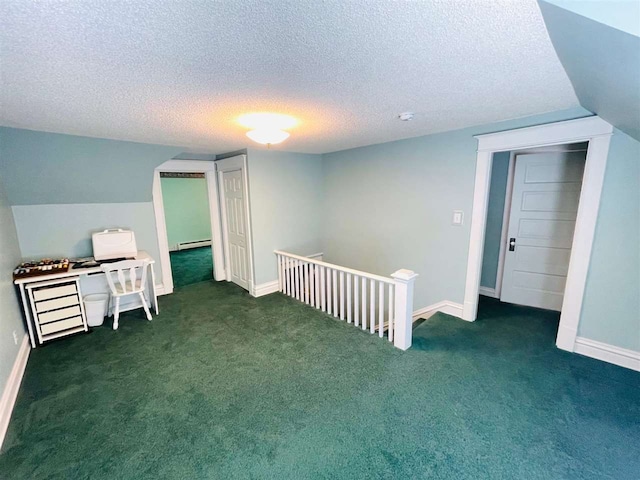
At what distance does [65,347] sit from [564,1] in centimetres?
433

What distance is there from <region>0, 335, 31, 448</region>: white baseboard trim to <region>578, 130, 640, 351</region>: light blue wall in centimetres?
461

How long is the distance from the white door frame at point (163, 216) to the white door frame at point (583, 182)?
152 inches

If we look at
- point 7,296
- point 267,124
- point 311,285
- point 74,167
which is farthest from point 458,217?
point 7,296

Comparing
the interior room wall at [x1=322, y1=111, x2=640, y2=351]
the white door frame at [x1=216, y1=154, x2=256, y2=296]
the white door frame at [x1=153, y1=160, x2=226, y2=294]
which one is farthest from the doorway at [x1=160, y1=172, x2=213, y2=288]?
the interior room wall at [x1=322, y1=111, x2=640, y2=351]

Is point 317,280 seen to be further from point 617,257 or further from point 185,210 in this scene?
point 185,210

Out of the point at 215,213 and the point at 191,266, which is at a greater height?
the point at 215,213

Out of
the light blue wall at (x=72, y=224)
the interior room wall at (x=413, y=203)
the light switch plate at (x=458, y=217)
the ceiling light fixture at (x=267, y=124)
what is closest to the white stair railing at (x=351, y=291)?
the interior room wall at (x=413, y=203)

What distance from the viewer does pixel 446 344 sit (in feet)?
9.02

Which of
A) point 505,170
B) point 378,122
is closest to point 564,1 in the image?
point 378,122

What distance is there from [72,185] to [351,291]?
11.9 ft

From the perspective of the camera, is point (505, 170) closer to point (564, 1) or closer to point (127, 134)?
point (564, 1)

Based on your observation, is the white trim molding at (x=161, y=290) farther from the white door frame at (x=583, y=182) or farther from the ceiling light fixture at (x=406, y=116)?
the white door frame at (x=583, y=182)

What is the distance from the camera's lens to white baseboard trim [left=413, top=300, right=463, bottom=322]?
10.7 feet

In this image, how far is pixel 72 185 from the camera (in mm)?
3045
